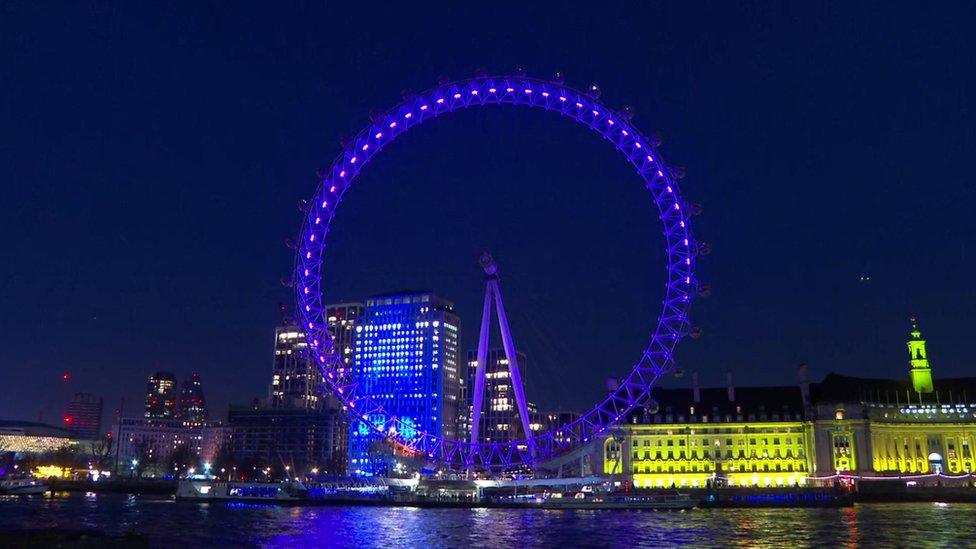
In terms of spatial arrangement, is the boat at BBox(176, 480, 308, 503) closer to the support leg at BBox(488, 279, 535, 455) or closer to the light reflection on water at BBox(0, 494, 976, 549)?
the light reflection on water at BBox(0, 494, 976, 549)

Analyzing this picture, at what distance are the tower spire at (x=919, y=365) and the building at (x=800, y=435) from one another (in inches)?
12.5

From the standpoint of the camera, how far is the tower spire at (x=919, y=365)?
127 meters

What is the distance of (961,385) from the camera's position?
125 meters

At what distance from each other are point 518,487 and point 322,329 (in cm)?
3603

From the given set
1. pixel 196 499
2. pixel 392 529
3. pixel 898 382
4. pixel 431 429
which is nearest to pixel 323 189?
pixel 392 529

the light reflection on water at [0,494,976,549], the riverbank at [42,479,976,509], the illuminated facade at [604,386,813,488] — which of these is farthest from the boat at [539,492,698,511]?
the illuminated facade at [604,386,813,488]

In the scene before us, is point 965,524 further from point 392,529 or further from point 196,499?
point 196,499

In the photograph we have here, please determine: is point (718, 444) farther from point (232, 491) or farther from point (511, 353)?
point (232, 491)

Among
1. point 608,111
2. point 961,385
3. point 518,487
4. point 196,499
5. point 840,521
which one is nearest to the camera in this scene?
point 840,521

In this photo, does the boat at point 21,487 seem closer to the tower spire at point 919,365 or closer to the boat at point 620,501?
the boat at point 620,501

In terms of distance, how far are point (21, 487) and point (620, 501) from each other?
7475 centimetres

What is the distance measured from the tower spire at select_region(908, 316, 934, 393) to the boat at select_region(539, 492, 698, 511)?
49.7 meters

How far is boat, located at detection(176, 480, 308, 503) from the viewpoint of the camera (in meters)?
105

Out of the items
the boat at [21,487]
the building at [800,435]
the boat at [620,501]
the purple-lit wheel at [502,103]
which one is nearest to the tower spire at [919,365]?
the building at [800,435]
